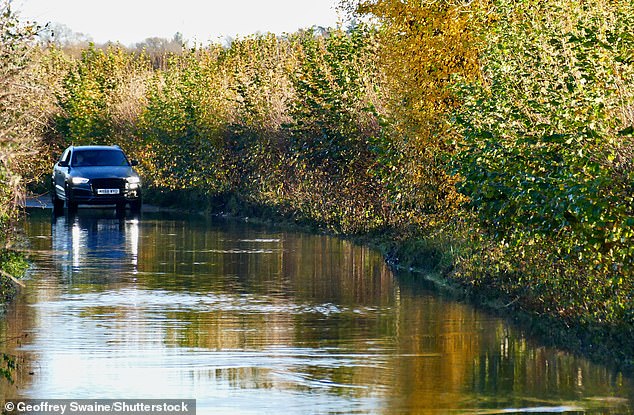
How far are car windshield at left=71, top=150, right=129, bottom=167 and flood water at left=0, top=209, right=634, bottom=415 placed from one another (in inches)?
605

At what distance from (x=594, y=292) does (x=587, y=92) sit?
2.03 metres

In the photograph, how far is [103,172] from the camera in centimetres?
3775

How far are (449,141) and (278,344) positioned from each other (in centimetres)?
603

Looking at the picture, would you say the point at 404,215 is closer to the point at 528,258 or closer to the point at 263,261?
the point at 263,261

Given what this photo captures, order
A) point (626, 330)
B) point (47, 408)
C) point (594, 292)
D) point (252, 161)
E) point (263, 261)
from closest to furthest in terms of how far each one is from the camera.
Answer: point (47, 408) → point (626, 330) → point (594, 292) → point (263, 261) → point (252, 161)

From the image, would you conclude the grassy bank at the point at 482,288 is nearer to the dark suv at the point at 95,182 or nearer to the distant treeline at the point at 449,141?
the distant treeline at the point at 449,141

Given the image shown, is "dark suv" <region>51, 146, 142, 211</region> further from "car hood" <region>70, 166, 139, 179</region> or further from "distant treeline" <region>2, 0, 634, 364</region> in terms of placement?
"distant treeline" <region>2, 0, 634, 364</region>

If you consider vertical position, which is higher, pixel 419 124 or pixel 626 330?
pixel 419 124

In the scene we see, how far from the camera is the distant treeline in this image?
14227 mm

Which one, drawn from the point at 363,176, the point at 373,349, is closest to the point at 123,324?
the point at 373,349

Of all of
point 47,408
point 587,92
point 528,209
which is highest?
point 587,92

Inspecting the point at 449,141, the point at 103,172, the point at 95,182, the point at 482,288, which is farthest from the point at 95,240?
the point at 482,288

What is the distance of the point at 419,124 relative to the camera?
2377cm

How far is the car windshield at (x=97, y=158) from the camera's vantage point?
1523 inches
